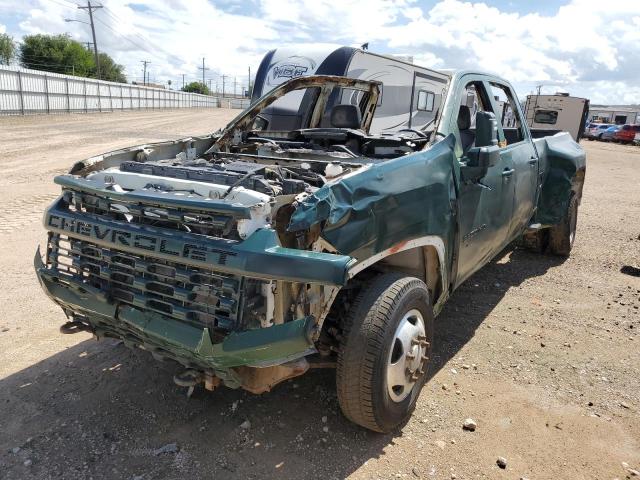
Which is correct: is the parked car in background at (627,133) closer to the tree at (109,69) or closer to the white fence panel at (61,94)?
the white fence panel at (61,94)

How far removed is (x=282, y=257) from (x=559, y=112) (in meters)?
26.6

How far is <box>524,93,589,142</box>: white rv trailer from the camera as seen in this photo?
24672mm

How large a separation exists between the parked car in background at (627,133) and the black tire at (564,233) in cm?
3671

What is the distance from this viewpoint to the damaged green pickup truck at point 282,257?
2.37 m

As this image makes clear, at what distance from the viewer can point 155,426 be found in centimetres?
303

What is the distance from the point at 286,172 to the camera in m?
3.13

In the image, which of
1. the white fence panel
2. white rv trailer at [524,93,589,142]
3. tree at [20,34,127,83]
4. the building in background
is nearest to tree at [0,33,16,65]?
tree at [20,34,127,83]

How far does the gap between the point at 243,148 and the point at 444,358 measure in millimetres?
2210

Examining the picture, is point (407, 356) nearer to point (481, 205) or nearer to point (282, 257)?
point (282, 257)

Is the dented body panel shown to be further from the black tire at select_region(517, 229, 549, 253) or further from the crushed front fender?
the black tire at select_region(517, 229, 549, 253)

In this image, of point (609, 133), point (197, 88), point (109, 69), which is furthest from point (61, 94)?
point (197, 88)

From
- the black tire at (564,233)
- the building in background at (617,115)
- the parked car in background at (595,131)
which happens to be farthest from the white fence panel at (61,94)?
the building in background at (617,115)

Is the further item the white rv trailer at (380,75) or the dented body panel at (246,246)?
the white rv trailer at (380,75)

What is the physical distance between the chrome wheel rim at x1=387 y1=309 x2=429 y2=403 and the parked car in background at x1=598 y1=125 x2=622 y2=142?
4227 cm
